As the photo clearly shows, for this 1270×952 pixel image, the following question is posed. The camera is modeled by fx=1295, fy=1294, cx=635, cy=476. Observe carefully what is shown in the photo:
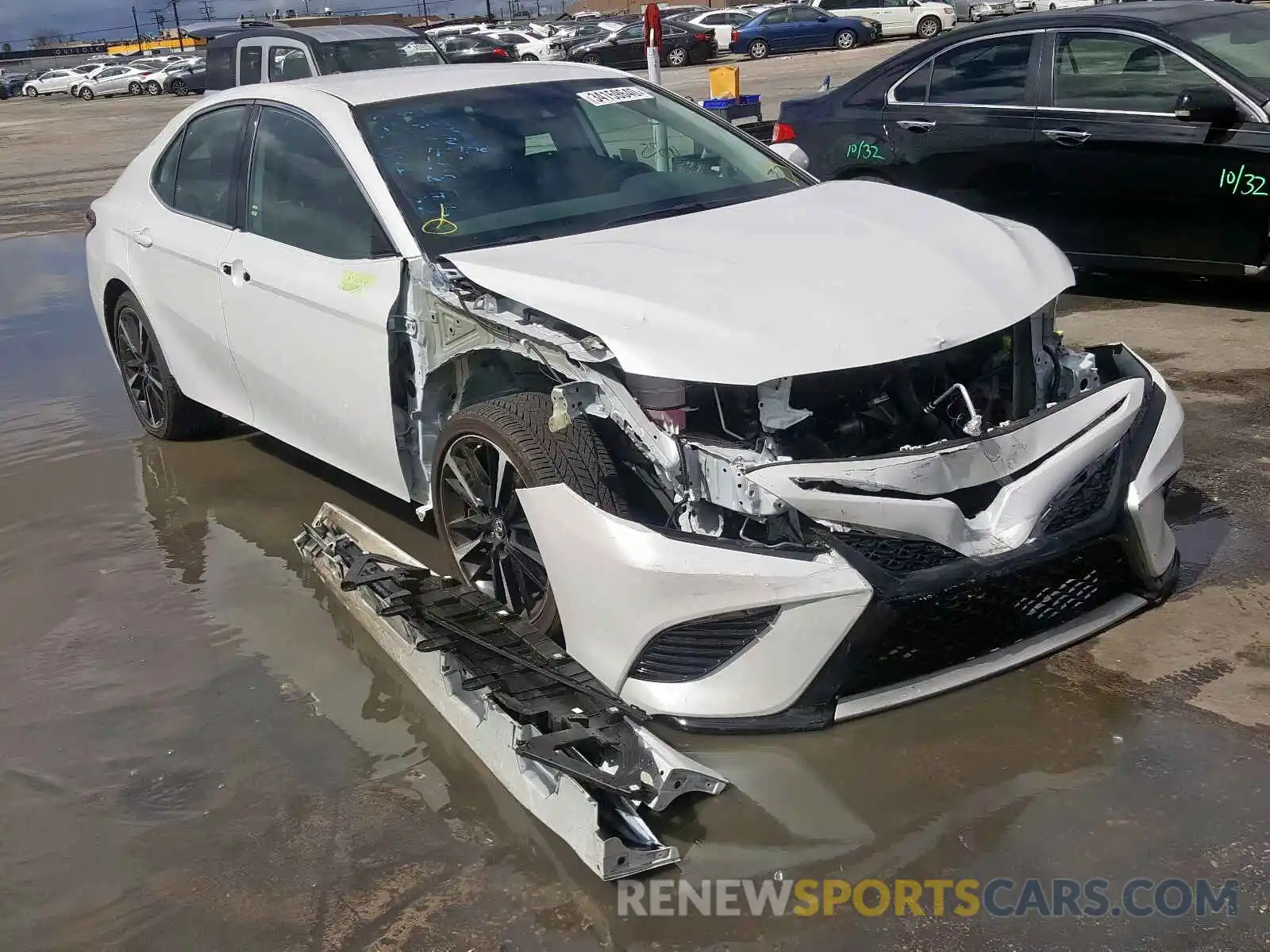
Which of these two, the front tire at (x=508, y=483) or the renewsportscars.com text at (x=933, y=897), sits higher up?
the front tire at (x=508, y=483)

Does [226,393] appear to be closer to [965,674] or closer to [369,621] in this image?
[369,621]

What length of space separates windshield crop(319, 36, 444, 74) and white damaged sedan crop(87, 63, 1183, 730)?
923 centimetres

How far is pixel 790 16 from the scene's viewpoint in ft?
117

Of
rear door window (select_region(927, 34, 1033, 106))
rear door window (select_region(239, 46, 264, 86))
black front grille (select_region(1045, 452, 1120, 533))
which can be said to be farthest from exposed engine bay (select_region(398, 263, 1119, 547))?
rear door window (select_region(239, 46, 264, 86))

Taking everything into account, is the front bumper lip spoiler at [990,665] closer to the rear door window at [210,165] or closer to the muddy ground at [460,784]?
the muddy ground at [460,784]

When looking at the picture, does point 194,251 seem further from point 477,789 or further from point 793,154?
point 477,789

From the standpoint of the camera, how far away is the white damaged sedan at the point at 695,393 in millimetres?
3160

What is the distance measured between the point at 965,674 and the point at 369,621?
6.19 ft

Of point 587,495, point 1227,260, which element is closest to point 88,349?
point 587,495

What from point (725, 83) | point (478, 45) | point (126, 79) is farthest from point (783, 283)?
point (126, 79)

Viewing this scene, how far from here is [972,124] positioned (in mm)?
7461

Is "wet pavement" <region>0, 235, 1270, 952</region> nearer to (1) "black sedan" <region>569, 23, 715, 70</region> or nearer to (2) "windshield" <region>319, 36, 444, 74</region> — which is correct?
(2) "windshield" <region>319, 36, 444, 74</region>

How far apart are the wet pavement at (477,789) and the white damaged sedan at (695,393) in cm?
22

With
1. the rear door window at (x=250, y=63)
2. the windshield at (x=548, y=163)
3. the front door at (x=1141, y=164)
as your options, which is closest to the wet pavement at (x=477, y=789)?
the windshield at (x=548, y=163)
